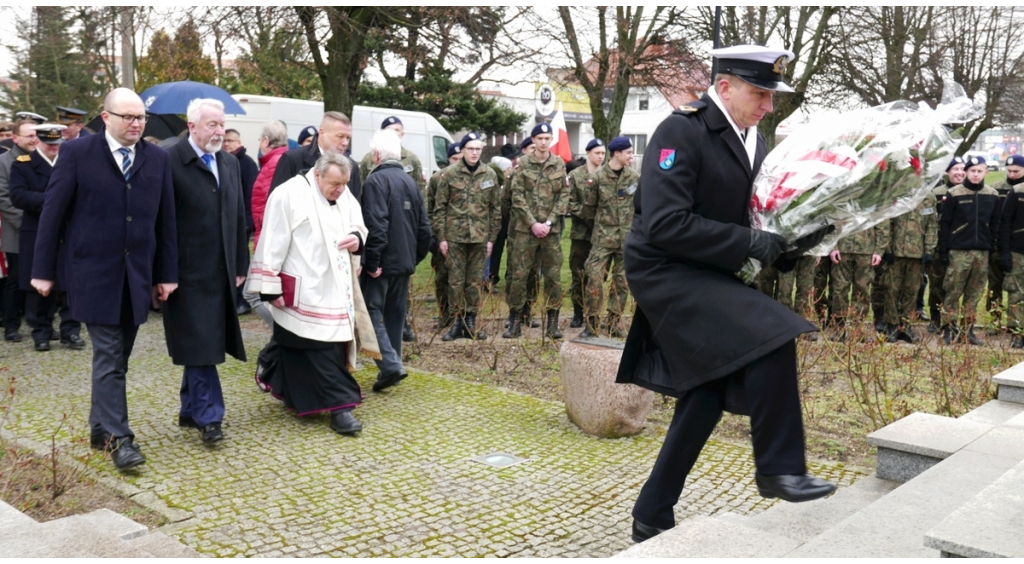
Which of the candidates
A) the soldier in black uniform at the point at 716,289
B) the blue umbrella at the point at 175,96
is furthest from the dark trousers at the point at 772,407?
the blue umbrella at the point at 175,96

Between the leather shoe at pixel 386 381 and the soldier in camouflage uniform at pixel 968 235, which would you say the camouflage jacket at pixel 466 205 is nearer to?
the leather shoe at pixel 386 381

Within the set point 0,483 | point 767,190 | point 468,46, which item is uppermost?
point 468,46

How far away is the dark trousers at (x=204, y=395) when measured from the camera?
593 centimetres

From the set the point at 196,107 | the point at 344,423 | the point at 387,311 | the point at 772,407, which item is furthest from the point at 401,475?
the point at 387,311

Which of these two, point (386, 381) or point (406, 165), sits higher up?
point (406, 165)

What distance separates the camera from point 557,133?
18.8m

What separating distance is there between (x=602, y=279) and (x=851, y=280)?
3.27 m

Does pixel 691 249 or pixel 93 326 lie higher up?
pixel 691 249

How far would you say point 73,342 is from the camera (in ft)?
30.8

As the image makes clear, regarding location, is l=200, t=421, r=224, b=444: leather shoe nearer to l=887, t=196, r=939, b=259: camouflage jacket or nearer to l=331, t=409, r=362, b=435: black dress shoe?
l=331, t=409, r=362, b=435: black dress shoe

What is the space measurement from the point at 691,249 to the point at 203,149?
3.68 meters

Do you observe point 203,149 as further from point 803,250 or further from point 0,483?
point 803,250

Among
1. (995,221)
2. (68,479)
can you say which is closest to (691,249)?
(68,479)

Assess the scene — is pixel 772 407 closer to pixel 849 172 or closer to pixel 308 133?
pixel 849 172
